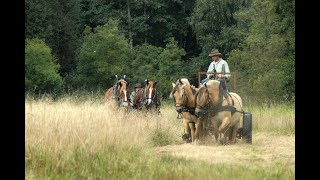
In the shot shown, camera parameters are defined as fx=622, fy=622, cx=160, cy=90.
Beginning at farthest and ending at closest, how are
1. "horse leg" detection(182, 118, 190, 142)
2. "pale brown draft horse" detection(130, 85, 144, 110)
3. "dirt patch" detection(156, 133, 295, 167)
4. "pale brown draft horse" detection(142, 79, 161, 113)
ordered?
"pale brown draft horse" detection(130, 85, 144, 110) < "pale brown draft horse" detection(142, 79, 161, 113) < "horse leg" detection(182, 118, 190, 142) < "dirt patch" detection(156, 133, 295, 167)

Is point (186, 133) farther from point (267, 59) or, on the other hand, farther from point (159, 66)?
point (159, 66)

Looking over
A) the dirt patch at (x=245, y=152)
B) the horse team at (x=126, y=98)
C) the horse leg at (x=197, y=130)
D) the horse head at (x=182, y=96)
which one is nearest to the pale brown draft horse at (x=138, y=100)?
the horse team at (x=126, y=98)

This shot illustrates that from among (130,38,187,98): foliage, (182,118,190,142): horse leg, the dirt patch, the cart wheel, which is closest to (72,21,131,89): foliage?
(130,38,187,98): foliage

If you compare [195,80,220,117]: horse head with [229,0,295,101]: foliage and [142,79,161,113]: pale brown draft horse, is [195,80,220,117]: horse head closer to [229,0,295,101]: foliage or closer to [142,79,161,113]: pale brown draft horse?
[142,79,161,113]: pale brown draft horse

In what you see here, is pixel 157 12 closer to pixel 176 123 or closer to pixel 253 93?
pixel 253 93

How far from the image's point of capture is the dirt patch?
1182cm

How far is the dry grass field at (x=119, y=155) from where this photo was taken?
9.48 metres

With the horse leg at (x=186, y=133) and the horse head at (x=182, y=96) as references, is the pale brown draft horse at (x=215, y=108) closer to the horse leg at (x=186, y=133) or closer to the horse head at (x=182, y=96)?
the horse head at (x=182, y=96)

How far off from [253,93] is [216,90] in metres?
19.6

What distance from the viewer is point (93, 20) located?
186 feet

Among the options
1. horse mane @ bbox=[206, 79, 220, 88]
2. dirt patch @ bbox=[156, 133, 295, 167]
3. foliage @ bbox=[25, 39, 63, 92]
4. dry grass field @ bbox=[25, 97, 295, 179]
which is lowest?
dirt patch @ bbox=[156, 133, 295, 167]

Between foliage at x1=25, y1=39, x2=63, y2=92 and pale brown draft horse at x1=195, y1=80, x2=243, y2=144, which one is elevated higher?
foliage at x1=25, y1=39, x2=63, y2=92
